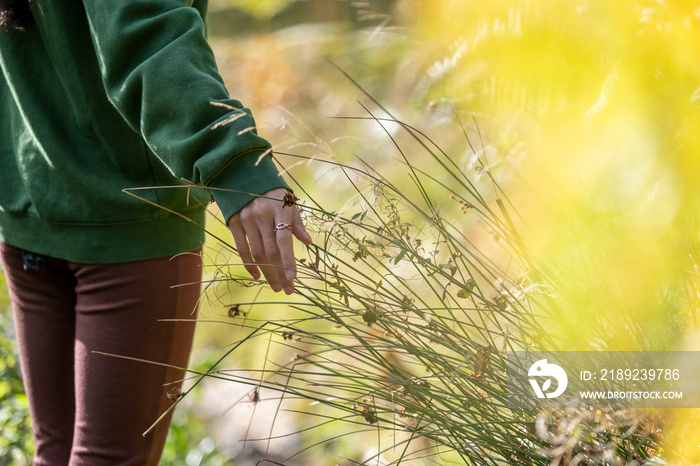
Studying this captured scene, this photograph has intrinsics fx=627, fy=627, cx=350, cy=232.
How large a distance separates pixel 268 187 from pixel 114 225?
0.36 m

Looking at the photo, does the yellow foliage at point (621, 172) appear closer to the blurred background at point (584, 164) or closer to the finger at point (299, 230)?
the blurred background at point (584, 164)

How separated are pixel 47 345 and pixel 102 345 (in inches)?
6.2

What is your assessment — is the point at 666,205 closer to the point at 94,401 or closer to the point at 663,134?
the point at 663,134

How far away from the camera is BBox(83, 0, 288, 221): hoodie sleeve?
0.74 metres

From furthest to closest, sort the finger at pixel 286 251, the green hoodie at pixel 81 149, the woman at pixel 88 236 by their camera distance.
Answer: the woman at pixel 88 236 < the green hoodie at pixel 81 149 < the finger at pixel 286 251

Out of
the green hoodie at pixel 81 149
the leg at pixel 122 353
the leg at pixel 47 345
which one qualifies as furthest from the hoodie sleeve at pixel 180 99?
the leg at pixel 47 345

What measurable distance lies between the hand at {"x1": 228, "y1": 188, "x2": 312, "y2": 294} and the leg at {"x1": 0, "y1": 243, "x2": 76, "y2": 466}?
0.44 metres

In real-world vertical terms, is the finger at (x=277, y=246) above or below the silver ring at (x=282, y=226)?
below

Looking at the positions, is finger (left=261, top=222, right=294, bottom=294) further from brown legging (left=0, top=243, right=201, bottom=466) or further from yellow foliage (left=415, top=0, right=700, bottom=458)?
yellow foliage (left=415, top=0, right=700, bottom=458)

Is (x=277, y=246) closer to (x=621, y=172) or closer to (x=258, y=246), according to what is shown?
(x=258, y=246)

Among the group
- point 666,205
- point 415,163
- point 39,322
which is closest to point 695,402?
point 666,205

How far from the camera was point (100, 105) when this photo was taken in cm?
95

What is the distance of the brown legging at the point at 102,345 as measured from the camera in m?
0.95

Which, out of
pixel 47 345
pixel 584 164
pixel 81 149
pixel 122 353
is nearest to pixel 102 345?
pixel 122 353
